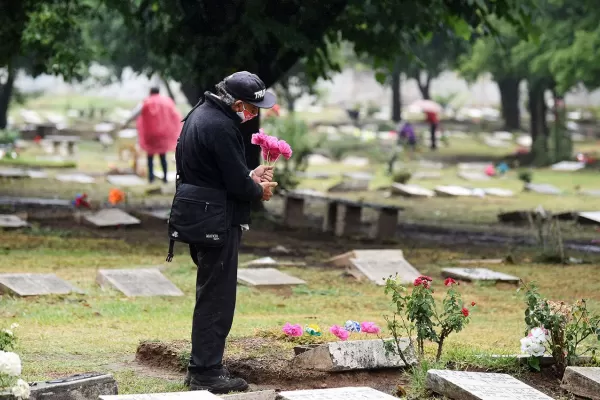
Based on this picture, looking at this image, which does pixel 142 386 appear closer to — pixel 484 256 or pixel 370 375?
pixel 370 375

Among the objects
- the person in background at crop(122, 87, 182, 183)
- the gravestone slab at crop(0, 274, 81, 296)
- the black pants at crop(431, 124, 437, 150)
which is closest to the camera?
the gravestone slab at crop(0, 274, 81, 296)

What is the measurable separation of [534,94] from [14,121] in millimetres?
25307

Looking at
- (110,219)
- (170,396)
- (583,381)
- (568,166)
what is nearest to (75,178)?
(110,219)

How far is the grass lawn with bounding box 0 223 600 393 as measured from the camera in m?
8.80

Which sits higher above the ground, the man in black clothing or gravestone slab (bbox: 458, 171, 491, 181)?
the man in black clothing

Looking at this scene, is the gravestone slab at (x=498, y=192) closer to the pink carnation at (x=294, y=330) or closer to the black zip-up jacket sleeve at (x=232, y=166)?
the pink carnation at (x=294, y=330)

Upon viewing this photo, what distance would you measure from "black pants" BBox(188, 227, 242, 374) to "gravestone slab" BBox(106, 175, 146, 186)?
18829 mm

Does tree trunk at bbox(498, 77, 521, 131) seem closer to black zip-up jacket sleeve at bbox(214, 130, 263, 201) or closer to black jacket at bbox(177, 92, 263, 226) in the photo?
black jacket at bbox(177, 92, 263, 226)

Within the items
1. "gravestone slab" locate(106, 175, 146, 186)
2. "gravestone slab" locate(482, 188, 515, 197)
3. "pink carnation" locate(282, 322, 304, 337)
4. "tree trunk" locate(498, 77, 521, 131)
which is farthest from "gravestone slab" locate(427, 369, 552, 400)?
"tree trunk" locate(498, 77, 521, 131)

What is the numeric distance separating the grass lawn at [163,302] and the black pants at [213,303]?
0.28 m

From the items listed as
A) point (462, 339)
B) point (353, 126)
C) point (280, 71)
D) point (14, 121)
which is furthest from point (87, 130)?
point (462, 339)

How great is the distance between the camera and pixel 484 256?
16531mm

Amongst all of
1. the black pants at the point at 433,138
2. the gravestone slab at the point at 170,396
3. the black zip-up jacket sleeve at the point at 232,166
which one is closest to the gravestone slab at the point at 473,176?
the black pants at the point at 433,138

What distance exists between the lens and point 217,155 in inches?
282
